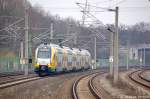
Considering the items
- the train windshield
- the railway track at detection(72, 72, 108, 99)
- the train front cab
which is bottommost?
A: the railway track at detection(72, 72, 108, 99)

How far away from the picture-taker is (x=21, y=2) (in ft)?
270

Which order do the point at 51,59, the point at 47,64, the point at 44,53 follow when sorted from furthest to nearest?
the point at 44,53 < the point at 51,59 < the point at 47,64

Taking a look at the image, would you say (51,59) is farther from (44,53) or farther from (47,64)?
(44,53)

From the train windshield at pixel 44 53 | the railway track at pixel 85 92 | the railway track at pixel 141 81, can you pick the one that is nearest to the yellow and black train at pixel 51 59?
the train windshield at pixel 44 53

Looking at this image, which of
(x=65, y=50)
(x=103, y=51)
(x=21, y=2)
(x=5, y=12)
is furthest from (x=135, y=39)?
(x=65, y=50)

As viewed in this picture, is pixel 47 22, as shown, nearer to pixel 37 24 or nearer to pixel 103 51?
pixel 37 24

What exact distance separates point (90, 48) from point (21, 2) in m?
24.3

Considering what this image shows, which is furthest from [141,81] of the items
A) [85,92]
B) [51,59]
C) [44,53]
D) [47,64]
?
[85,92]

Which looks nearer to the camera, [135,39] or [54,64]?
[54,64]

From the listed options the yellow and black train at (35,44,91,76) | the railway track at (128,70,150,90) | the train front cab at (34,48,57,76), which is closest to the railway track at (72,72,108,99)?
the railway track at (128,70,150,90)

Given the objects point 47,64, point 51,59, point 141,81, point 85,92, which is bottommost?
point 141,81

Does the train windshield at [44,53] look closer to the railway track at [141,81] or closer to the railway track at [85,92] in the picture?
the railway track at [141,81]

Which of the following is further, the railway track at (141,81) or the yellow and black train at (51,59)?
the yellow and black train at (51,59)

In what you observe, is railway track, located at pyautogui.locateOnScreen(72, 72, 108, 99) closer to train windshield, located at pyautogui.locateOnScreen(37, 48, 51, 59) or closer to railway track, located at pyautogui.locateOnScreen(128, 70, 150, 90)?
railway track, located at pyautogui.locateOnScreen(128, 70, 150, 90)
